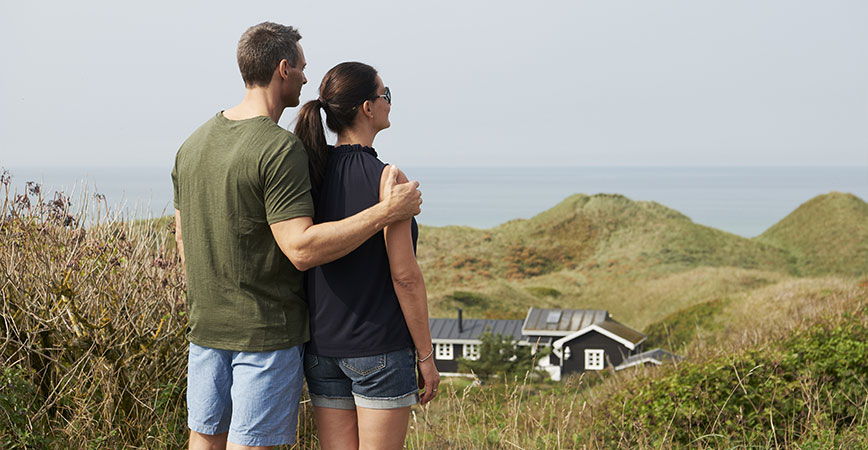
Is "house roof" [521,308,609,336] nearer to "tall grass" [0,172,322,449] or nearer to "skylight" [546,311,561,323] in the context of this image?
"skylight" [546,311,561,323]

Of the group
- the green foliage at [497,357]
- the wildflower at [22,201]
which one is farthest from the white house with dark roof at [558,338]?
the wildflower at [22,201]

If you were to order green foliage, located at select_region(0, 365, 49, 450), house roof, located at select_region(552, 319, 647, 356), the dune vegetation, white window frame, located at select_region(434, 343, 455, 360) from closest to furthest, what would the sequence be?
green foliage, located at select_region(0, 365, 49, 450) < the dune vegetation < house roof, located at select_region(552, 319, 647, 356) < white window frame, located at select_region(434, 343, 455, 360)

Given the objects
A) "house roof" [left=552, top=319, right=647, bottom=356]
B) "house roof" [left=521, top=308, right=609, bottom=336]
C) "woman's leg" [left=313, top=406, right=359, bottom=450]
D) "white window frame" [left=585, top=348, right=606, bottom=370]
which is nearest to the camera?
"woman's leg" [left=313, top=406, right=359, bottom=450]

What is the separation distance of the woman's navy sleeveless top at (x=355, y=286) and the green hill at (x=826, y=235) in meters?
38.4

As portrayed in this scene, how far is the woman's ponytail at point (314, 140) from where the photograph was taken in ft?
8.16

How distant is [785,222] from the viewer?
3897 cm

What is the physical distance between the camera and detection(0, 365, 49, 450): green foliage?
11.8 feet

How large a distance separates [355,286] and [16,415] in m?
2.30

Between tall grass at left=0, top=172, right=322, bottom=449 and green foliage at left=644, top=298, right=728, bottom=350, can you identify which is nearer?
tall grass at left=0, top=172, right=322, bottom=449

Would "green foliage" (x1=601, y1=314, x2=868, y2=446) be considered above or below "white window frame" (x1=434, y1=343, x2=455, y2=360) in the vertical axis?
above

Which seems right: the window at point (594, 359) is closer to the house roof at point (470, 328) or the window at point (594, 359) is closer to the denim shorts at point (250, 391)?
the house roof at point (470, 328)

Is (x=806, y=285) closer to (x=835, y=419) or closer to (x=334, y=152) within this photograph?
(x=835, y=419)

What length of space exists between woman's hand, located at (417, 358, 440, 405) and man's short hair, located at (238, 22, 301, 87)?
1115 mm

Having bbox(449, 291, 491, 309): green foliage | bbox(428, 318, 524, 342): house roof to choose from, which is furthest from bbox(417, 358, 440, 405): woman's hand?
bbox(449, 291, 491, 309): green foliage
